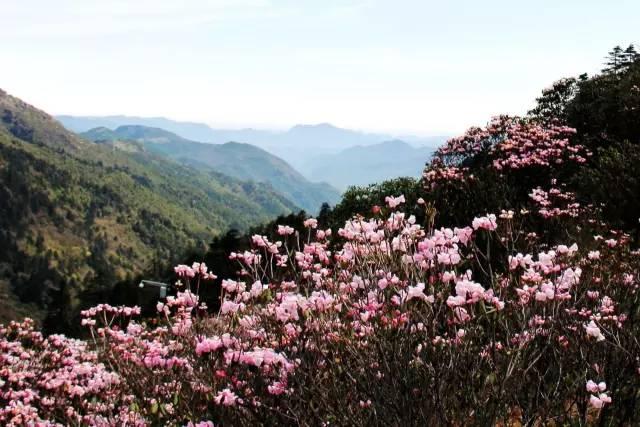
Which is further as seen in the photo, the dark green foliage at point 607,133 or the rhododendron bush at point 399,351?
the dark green foliage at point 607,133

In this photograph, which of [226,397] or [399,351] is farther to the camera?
[399,351]

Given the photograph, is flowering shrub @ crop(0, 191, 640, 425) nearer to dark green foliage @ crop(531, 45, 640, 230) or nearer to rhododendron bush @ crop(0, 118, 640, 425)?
rhododendron bush @ crop(0, 118, 640, 425)

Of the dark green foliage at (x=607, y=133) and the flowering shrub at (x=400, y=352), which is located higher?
the dark green foliage at (x=607, y=133)

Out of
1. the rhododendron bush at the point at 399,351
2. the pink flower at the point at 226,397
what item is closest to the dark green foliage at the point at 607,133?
the rhododendron bush at the point at 399,351

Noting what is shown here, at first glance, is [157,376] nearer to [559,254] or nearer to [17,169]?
[559,254]

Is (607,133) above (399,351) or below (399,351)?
above

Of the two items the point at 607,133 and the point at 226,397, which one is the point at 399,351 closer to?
the point at 226,397

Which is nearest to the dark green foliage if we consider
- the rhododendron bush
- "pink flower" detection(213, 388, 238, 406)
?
the rhododendron bush

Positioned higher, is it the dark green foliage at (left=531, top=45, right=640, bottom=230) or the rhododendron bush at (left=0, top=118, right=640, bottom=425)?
the dark green foliage at (left=531, top=45, right=640, bottom=230)

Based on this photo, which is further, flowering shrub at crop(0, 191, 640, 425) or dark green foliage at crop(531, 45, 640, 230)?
dark green foliage at crop(531, 45, 640, 230)

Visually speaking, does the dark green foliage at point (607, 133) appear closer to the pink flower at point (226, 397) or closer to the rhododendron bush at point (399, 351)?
the rhododendron bush at point (399, 351)

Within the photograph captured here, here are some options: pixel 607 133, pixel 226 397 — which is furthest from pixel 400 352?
pixel 607 133

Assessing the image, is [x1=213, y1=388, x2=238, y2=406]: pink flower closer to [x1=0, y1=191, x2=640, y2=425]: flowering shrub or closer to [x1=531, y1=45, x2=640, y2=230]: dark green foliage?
[x1=0, y1=191, x2=640, y2=425]: flowering shrub

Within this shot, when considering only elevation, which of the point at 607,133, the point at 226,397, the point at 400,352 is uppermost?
the point at 607,133
